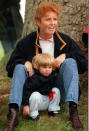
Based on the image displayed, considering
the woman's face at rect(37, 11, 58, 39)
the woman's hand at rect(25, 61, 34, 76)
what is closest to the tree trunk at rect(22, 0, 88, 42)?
the woman's face at rect(37, 11, 58, 39)

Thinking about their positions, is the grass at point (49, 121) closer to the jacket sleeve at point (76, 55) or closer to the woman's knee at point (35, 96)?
the woman's knee at point (35, 96)

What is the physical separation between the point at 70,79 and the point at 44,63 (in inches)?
15.9

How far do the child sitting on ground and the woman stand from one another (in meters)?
0.09

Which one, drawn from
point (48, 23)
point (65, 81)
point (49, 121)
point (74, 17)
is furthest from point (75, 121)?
point (74, 17)

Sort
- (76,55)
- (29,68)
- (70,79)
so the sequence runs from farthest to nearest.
Answer: (76,55) → (29,68) → (70,79)

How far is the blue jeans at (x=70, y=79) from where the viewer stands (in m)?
3.56

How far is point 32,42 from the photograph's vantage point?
398 cm

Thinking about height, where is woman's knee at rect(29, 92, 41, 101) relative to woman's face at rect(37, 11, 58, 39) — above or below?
below

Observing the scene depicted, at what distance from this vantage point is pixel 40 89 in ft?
12.5

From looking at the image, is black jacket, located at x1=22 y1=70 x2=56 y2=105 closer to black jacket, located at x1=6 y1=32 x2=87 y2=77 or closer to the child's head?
the child's head

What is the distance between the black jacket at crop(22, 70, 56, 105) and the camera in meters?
3.69

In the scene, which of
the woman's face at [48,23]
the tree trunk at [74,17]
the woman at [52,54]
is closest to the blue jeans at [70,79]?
the woman at [52,54]

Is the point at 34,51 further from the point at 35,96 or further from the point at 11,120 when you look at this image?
the point at 11,120

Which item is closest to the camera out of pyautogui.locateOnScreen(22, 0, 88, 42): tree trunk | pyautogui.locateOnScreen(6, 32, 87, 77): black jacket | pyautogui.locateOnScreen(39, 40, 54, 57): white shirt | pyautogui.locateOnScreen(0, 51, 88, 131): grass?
pyautogui.locateOnScreen(0, 51, 88, 131): grass
